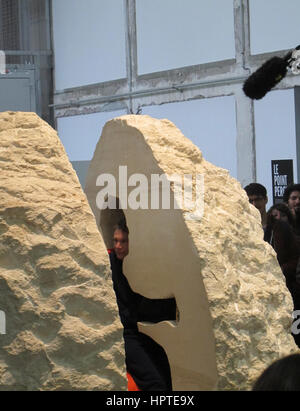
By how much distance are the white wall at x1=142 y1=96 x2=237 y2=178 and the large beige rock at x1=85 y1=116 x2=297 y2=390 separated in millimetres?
6781

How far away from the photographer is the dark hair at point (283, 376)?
1.71 meters

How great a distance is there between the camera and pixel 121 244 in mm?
4785

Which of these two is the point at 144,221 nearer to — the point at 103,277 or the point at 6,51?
the point at 103,277

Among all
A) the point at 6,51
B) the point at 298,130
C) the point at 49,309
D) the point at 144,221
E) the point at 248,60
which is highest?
the point at 6,51

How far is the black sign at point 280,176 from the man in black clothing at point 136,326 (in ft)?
17.4

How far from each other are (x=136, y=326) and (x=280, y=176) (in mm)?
5719

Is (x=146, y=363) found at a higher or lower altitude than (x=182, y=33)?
lower

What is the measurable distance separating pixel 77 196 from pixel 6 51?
1214cm

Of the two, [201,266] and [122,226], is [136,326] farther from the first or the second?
[201,266]

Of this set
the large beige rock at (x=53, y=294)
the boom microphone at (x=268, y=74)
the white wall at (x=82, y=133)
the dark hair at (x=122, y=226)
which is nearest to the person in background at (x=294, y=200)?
the dark hair at (x=122, y=226)

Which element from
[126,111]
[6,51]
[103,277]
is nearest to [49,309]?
[103,277]

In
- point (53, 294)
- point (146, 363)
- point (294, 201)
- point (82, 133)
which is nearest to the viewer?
point (53, 294)

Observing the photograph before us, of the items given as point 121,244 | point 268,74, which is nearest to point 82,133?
point 121,244

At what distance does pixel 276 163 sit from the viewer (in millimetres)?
10000
